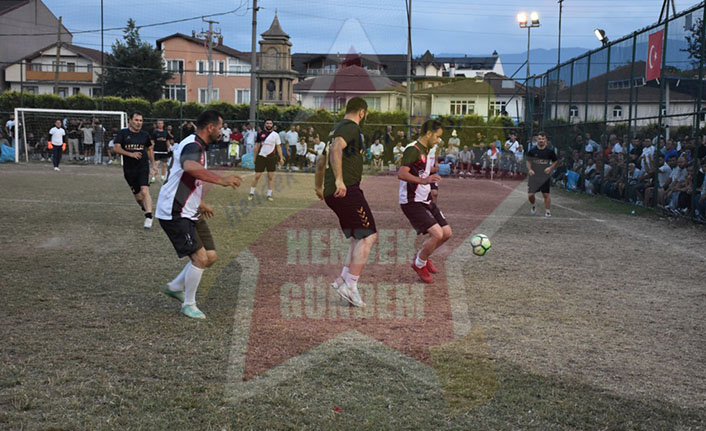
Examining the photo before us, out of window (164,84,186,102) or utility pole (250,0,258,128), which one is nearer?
utility pole (250,0,258,128)

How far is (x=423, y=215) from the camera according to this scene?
7949mm

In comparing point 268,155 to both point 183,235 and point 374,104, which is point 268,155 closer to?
point 183,235

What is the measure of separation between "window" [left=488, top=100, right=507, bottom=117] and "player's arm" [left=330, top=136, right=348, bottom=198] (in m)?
26.7

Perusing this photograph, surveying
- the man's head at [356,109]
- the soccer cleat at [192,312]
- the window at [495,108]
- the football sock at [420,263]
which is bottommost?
the soccer cleat at [192,312]

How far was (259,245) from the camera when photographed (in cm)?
1000

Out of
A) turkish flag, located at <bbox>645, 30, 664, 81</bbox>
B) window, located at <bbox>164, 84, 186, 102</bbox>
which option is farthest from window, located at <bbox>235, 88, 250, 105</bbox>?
turkish flag, located at <bbox>645, 30, 664, 81</bbox>

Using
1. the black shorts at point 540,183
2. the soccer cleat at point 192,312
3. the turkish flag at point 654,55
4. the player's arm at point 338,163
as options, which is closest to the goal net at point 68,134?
the black shorts at point 540,183

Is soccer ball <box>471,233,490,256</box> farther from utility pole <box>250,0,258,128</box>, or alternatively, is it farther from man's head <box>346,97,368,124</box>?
utility pole <box>250,0,258,128</box>

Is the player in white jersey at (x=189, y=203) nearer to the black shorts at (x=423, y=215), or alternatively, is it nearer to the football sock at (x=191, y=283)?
Result: the football sock at (x=191, y=283)

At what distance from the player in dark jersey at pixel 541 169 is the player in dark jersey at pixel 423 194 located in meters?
7.47

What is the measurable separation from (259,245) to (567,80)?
58.8 feet

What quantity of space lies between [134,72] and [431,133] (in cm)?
4295

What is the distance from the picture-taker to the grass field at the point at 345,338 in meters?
3.94

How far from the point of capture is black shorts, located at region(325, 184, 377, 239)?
652 centimetres
